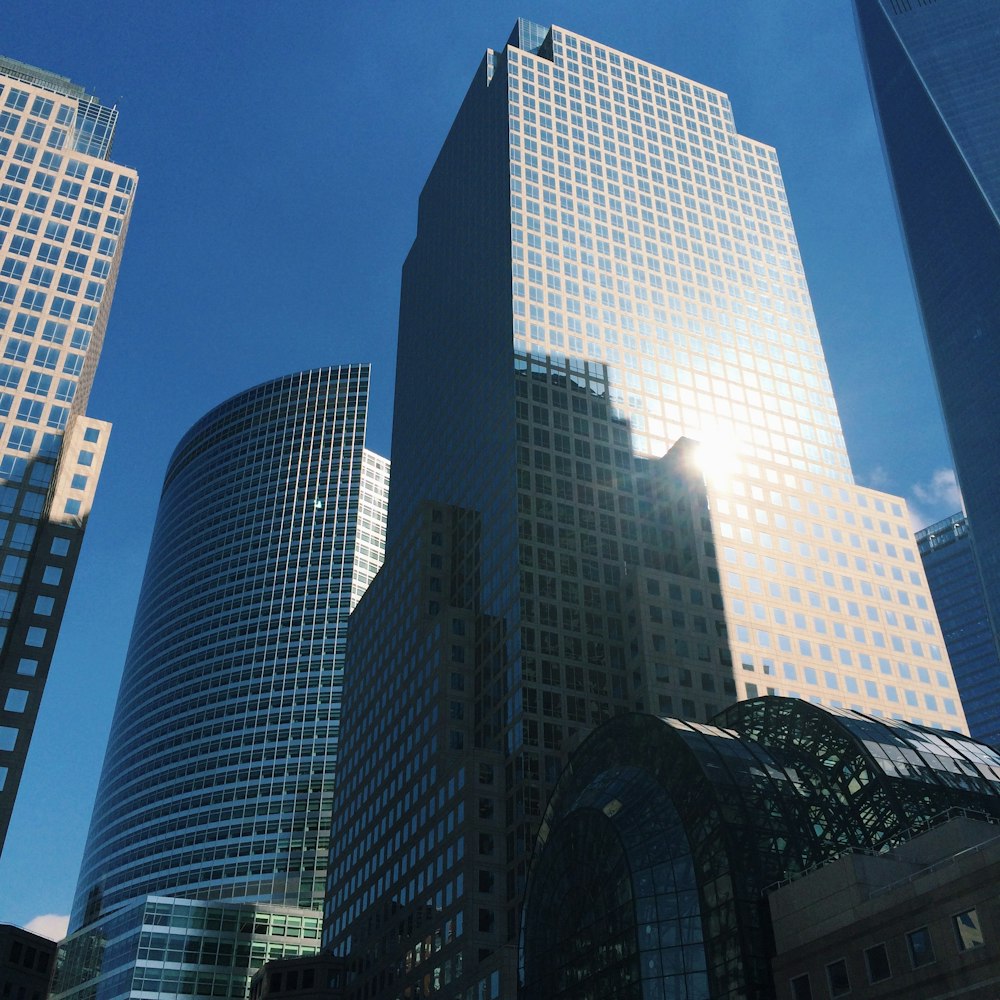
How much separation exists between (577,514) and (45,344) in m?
64.4

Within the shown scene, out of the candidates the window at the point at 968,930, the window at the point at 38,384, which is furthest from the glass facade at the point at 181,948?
the window at the point at 968,930

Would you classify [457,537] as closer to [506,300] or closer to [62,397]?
[506,300]

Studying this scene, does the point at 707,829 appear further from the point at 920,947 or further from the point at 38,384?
the point at 38,384

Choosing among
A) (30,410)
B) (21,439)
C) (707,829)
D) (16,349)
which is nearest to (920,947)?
(707,829)

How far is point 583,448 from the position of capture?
145m

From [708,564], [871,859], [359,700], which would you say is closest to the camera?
[871,859]

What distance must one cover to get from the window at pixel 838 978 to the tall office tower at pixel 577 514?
145 feet

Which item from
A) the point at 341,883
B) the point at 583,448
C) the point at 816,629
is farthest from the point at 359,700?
the point at 816,629

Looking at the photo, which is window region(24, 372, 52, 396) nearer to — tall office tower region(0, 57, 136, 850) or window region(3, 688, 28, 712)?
tall office tower region(0, 57, 136, 850)

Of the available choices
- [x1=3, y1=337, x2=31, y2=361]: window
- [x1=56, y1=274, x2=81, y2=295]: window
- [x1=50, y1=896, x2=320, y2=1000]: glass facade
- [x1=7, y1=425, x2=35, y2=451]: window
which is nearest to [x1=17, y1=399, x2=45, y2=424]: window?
[x1=7, y1=425, x2=35, y2=451]: window

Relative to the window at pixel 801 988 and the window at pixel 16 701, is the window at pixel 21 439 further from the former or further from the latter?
the window at pixel 801 988

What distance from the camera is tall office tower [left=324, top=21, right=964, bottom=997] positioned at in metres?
123

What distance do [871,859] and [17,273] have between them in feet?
349

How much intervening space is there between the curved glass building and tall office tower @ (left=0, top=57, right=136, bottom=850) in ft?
156
